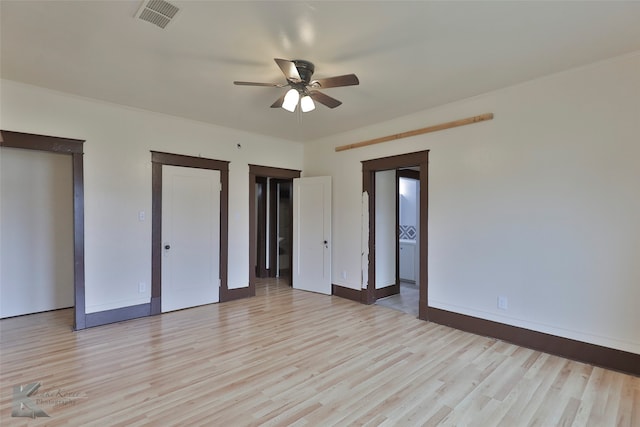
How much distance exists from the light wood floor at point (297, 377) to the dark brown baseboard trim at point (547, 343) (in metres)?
0.10

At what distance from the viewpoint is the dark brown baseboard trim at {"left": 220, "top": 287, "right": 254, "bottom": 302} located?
5008 millimetres

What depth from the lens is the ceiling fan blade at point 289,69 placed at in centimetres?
248

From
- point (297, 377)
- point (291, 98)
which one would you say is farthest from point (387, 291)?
point (291, 98)

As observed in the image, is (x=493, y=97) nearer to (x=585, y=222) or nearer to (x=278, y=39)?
(x=585, y=222)

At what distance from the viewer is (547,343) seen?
3.17 m

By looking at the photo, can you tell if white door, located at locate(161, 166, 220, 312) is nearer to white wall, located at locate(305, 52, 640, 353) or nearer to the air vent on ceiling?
the air vent on ceiling

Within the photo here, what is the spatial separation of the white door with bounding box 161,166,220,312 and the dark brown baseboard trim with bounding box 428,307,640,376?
337cm

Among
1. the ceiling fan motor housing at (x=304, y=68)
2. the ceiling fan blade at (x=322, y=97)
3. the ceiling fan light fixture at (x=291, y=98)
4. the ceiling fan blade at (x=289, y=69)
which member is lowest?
the ceiling fan light fixture at (x=291, y=98)

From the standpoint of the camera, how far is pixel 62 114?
3.68 metres

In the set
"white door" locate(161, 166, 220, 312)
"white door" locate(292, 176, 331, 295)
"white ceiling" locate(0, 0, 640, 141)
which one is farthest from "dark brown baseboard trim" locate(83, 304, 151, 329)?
"white ceiling" locate(0, 0, 640, 141)

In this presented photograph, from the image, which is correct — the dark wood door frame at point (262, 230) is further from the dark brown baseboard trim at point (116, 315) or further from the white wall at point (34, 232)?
the white wall at point (34, 232)

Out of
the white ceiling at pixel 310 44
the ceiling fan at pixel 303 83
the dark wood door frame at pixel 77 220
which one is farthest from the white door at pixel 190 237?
the ceiling fan at pixel 303 83

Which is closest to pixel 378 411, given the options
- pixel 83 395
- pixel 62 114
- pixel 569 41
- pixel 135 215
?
pixel 83 395

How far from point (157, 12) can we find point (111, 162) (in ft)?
8.18
